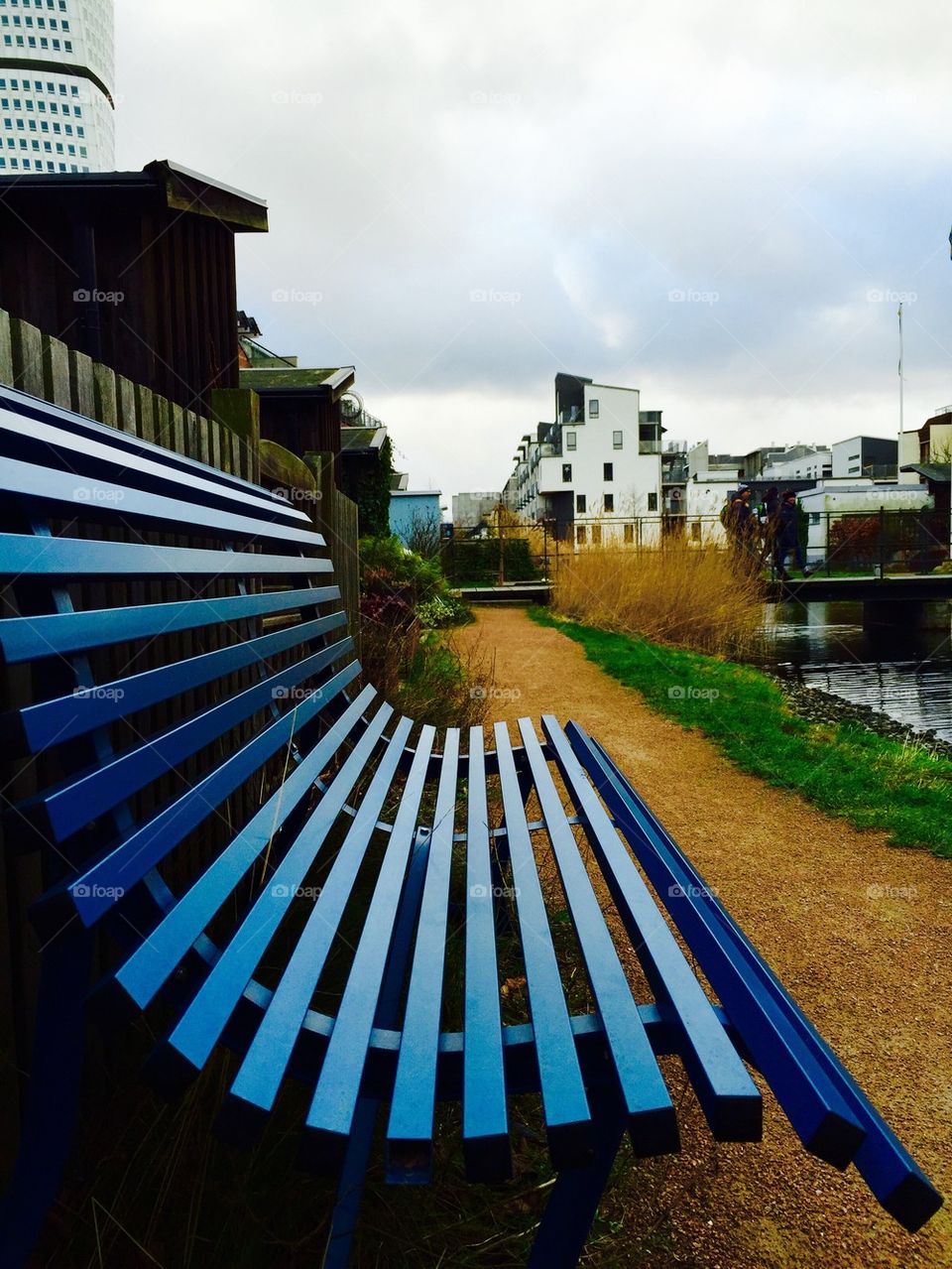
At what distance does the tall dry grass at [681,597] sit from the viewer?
11211 mm

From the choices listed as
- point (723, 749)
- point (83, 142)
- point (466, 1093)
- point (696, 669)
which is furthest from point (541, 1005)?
point (83, 142)

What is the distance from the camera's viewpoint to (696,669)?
337 inches

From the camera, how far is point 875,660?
12.1 meters

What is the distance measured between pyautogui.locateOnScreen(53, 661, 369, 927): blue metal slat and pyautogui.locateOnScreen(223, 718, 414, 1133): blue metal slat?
19cm

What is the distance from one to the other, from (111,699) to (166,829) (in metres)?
0.23

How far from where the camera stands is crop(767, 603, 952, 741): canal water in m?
8.45

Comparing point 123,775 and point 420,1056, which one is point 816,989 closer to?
point 420,1056

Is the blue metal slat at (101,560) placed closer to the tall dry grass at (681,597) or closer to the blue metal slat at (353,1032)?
the blue metal slat at (353,1032)

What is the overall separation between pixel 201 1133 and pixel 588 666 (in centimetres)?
757

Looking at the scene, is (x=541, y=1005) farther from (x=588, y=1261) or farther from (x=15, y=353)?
(x=15, y=353)

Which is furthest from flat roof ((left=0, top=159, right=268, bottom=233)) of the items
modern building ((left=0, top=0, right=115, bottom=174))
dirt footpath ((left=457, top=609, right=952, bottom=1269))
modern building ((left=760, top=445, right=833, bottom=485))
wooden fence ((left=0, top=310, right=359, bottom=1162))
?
modern building ((left=0, top=0, right=115, bottom=174))

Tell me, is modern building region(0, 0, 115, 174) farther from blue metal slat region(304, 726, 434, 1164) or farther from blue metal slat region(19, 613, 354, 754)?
blue metal slat region(304, 726, 434, 1164)

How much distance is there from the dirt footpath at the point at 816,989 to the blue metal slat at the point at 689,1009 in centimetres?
63

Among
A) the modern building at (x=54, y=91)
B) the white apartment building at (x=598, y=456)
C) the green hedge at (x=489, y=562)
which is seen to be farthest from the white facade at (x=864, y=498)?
the modern building at (x=54, y=91)
